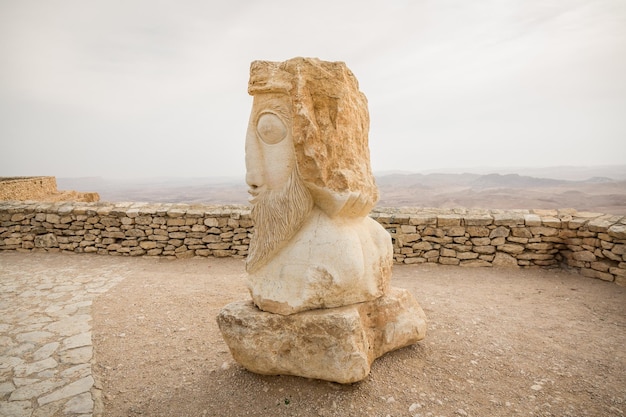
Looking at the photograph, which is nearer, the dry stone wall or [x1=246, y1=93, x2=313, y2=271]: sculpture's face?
[x1=246, y1=93, x2=313, y2=271]: sculpture's face

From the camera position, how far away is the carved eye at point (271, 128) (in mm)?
2402

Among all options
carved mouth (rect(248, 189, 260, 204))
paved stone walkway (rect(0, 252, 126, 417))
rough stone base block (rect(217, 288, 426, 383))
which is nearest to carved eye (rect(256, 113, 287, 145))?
Answer: carved mouth (rect(248, 189, 260, 204))

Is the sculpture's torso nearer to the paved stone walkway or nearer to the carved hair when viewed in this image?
the carved hair

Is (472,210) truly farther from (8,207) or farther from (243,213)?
(8,207)

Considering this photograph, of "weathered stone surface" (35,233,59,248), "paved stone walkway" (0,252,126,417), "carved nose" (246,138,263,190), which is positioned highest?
"carved nose" (246,138,263,190)

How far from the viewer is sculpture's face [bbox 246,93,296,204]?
2395mm

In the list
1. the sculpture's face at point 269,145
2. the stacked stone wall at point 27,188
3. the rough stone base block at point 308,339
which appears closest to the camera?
the rough stone base block at point 308,339

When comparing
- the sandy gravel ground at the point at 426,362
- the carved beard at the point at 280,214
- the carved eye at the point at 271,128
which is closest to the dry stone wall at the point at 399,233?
the sandy gravel ground at the point at 426,362

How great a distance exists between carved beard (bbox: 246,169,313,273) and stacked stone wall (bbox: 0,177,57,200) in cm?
1076

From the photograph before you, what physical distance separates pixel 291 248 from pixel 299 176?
0.52 metres

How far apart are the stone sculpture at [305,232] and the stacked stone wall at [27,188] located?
1078cm

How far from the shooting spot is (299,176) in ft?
7.94

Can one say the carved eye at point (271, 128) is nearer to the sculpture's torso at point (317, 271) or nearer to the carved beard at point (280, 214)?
the carved beard at point (280, 214)

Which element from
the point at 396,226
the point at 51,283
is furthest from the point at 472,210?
the point at 51,283
